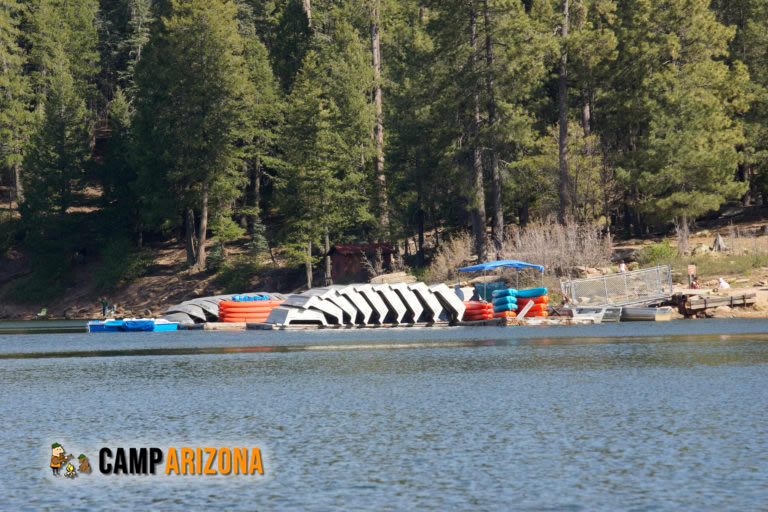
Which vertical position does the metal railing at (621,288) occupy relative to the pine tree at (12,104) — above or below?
below

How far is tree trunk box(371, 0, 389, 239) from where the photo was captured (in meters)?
77.7

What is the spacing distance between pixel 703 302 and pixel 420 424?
3452 centimetres

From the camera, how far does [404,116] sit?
73562 mm

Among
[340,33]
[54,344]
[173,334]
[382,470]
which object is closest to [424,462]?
[382,470]

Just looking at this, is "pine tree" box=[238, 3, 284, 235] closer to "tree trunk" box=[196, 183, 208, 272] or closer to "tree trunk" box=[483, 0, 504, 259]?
"tree trunk" box=[196, 183, 208, 272]

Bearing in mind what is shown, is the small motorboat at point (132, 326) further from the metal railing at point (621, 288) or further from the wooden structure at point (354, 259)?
the metal railing at point (621, 288)

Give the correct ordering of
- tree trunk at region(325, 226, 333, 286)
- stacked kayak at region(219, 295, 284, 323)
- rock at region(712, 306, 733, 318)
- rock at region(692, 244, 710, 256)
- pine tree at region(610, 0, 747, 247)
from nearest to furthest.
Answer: rock at region(712, 306, 733, 318)
rock at region(692, 244, 710, 256)
stacked kayak at region(219, 295, 284, 323)
pine tree at region(610, 0, 747, 247)
tree trunk at region(325, 226, 333, 286)

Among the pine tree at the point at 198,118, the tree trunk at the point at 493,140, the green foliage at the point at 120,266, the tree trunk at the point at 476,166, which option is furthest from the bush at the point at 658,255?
the green foliage at the point at 120,266

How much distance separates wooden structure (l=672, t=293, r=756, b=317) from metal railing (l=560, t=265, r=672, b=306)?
0.86m

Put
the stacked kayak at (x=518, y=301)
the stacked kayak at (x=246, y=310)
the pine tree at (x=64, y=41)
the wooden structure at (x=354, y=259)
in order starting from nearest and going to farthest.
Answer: the stacked kayak at (x=518, y=301) < the stacked kayak at (x=246, y=310) < the wooden structure at (x=354, y=259) < the pine tree at (x=64, y=41)

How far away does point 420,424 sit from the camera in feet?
61.7

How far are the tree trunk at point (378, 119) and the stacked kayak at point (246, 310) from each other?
19847mm

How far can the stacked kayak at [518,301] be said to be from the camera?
5169 cm

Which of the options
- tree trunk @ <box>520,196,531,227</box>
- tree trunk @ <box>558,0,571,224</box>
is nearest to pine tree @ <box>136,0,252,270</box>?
tree trunk @ <box>520,196,531,227</box>
